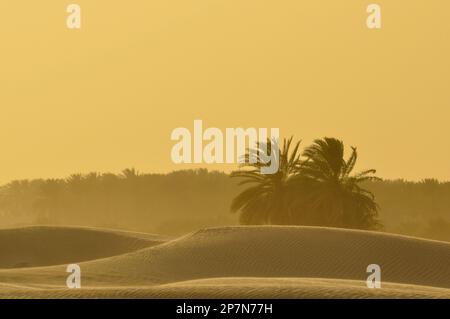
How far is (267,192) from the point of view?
53000 millimetres

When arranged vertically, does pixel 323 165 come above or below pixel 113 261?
above

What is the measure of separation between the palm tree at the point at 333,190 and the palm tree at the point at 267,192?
119 centimetres

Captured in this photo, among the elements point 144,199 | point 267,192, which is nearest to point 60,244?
point 267,192

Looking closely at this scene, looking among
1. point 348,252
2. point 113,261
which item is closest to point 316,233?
point 348,252

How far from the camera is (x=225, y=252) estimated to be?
36312 millimetres

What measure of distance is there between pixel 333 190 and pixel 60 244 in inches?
541

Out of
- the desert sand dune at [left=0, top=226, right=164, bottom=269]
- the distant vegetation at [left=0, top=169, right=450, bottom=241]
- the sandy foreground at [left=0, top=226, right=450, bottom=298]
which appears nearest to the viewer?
the sandy foreground at [left=0, top=226, right=450, bottom=298]

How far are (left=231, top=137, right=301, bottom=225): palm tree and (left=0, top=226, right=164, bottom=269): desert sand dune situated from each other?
21.1 feet

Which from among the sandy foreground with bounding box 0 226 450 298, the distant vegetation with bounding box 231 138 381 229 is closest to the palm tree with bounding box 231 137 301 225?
the distant vegetation with bounding box 231 138 381 229

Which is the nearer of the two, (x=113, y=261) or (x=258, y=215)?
(x=113, y=261)

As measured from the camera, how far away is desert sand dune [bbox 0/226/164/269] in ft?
144

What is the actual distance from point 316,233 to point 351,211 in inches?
527

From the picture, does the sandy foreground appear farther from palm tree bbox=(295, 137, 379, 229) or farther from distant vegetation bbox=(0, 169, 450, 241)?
distant vegetation bbox=(0, 169, 450, 241)
